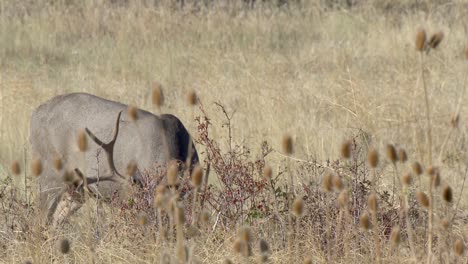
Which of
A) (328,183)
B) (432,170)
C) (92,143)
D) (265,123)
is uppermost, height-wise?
(432,170)

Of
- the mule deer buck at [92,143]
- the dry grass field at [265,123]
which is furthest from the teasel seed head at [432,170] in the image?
the mule deer buck at [92,143]

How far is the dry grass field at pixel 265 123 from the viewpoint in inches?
170

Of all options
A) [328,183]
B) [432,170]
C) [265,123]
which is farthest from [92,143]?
[432,170]

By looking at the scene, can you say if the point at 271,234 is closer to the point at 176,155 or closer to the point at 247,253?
the point at 176,155

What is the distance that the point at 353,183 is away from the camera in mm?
5348

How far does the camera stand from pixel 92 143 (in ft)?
22.2

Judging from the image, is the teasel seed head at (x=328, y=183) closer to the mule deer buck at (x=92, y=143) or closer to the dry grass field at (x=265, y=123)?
the dry grass field at (x=265, y=123)

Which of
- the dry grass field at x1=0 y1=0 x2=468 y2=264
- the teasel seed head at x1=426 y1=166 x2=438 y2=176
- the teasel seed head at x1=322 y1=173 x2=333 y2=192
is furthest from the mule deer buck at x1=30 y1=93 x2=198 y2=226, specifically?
the teasel seed head at x1=426 y1=166 x2=438 y2=176

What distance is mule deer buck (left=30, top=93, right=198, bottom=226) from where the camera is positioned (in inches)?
255

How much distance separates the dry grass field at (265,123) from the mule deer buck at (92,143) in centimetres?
20

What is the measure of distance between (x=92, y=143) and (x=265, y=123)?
2725 millimetres

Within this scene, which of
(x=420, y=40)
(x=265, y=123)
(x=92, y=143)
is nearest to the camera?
(x=420, y=40)

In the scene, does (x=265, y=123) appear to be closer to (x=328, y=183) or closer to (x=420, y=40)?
(x=328, y=183)

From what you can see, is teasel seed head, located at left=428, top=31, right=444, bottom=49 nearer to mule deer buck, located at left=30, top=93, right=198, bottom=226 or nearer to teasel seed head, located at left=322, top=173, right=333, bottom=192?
teasel seed head, located at left=322, top=173, right=333, bottom=192
